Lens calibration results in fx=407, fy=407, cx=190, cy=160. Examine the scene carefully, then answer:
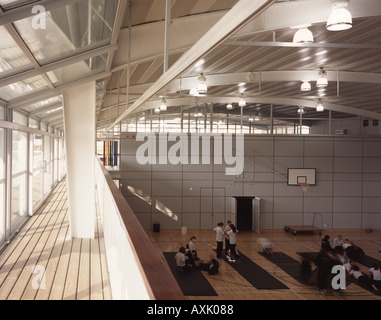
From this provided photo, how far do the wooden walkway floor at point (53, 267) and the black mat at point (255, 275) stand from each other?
4670 millimetres

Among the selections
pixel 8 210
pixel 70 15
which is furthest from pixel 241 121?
pixel 70 15

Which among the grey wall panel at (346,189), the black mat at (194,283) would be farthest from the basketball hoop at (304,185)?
the black mat at (194,283)

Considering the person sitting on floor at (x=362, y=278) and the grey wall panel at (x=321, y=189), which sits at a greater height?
the grey wall panel at (x=321, y=189)

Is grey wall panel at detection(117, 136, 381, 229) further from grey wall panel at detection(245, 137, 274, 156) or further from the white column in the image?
the white column

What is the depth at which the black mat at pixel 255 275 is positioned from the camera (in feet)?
35.0

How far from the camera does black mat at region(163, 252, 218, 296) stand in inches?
392

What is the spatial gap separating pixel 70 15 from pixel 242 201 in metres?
14.8

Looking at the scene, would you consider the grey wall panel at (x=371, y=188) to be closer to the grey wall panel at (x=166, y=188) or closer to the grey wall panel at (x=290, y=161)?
the grey wall panel at (x=290, y=161)

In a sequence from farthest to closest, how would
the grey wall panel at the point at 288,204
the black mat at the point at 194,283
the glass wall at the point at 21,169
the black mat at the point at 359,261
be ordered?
the grey wall panel at the point at 288,204 → the black mat at the point at 359,261 → the glass wall at the point at 21,169 → the black mat at the point at 194,283

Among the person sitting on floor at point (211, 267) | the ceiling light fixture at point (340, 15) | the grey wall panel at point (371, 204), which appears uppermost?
the ceiling light fixture at point (340, 15)

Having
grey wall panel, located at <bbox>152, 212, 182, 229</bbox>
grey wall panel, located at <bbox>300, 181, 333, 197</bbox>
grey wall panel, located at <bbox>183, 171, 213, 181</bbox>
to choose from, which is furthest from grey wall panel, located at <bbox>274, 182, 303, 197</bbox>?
grey wall panel, located at <bbox>152, 212, 182, 229</bbox>

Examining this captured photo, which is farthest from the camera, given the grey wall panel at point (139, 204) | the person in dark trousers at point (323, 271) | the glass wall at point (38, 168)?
the grey wall panel at point (139, 204)

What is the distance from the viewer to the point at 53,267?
19.4 ft
